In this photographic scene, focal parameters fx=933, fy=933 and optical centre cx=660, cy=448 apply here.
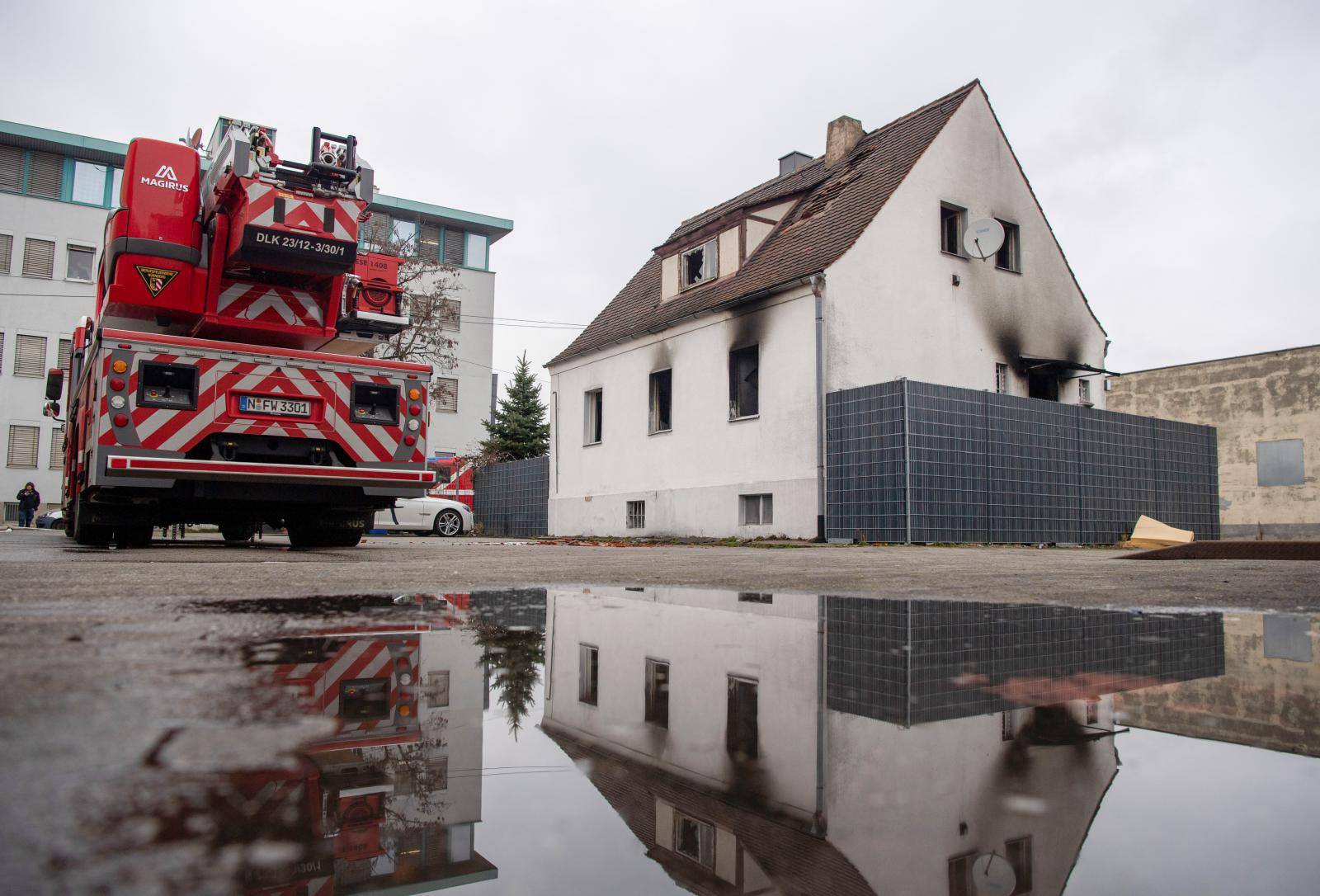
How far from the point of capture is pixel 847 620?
276cm

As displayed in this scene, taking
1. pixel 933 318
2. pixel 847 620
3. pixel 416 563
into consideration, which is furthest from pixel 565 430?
pixel 847 620

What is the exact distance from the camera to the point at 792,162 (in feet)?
69.4

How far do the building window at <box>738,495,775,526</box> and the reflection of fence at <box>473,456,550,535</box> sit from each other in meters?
7.71

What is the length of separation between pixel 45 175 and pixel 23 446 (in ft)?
33.2

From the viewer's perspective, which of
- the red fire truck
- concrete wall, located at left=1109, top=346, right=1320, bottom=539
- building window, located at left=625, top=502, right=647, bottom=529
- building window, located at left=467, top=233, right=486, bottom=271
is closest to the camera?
the red fire truck

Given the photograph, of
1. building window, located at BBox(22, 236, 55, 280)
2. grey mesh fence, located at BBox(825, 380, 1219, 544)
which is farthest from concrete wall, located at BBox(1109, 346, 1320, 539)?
building window, located at BBox(22, 236, 55, 280)

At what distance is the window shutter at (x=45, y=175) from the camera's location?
113ft

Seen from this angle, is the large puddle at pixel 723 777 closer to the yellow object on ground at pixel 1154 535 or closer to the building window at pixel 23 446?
the yellow object on ground at pixel 1154 535

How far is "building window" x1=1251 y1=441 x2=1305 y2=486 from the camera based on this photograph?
3105 centimetres

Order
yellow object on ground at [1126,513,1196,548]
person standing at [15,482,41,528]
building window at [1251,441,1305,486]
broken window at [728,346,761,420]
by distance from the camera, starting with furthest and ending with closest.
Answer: building window at [1251,441,1305,486] < person standing at [15,482,41,528] < broken window at [728,346,761,420] < yellow object on ground at [1126,513,1196,548]

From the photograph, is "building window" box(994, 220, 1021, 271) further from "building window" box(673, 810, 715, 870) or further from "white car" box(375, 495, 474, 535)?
"building window" box(673, 810, 715, 870)

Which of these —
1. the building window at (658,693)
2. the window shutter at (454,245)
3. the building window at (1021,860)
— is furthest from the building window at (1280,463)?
the building window at (1021,860)

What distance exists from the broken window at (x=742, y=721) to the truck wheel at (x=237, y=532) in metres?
9.09

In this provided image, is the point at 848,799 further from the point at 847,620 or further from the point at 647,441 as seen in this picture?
the point at 647,441
